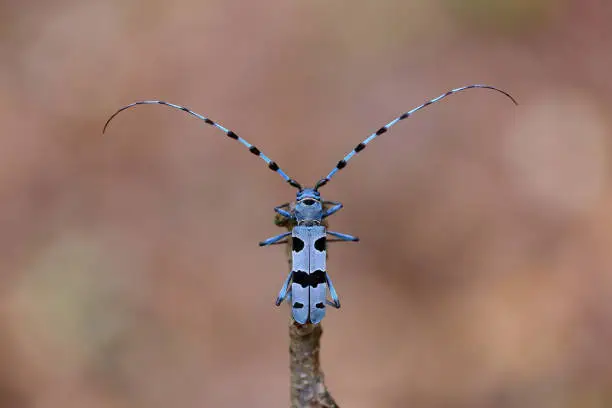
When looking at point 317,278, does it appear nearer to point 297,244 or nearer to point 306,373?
point 297,244

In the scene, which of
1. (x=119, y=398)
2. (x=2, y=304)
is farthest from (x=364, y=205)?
(x=2, y=304)

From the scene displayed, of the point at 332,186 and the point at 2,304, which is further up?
the point at 332,186

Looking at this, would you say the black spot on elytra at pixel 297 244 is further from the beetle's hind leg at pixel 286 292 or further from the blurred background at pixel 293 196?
the blurred background at pixel 293 196

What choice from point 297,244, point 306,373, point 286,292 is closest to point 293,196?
point 286,292

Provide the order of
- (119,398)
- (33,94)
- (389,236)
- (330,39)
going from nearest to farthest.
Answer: (119,398), (389,236), (33,94), (330,39)

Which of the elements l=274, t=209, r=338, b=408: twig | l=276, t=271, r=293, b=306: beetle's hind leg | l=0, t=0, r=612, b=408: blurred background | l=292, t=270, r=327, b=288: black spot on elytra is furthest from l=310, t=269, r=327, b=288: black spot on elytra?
l=0, t=0, r=612, b=408: blurred background

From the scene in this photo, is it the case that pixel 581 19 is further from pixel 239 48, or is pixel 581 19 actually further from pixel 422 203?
pixel 239 48
